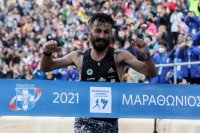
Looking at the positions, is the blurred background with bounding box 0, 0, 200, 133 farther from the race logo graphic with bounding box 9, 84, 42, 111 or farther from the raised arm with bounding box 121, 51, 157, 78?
the race logo graphic with bounding box 9, 84, 42, 111

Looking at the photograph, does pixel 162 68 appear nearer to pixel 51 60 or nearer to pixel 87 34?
pixel 51 60

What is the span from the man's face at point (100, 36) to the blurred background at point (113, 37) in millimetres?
789

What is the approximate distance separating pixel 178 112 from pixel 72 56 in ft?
4.67

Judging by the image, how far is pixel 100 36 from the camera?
6.58 m

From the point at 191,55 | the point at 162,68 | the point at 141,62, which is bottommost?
the point at 162,68

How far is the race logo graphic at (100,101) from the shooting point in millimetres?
7051

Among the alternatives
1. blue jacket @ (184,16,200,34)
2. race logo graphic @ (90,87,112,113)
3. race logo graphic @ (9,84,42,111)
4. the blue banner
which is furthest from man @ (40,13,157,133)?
blue jacket @ (184,16,200,34)

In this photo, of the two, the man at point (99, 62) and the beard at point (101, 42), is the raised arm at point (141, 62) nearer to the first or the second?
the man at point (99, 62)

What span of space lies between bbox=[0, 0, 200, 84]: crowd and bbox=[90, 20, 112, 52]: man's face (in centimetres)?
373

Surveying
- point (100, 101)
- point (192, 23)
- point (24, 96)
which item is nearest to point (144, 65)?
point (100, 101)

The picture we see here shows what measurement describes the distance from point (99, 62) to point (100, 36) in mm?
275

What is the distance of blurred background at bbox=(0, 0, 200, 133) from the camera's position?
32.0 feet

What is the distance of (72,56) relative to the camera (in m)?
6.87

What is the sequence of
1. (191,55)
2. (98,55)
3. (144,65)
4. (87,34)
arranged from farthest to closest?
(87,34) → (191,55) → (98,55) → (144,65)
